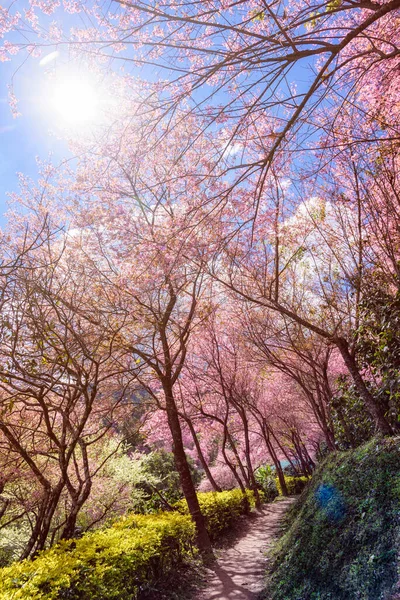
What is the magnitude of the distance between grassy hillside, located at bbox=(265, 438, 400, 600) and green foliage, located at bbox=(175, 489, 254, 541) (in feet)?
17.4

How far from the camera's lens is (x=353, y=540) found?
4.39 metres

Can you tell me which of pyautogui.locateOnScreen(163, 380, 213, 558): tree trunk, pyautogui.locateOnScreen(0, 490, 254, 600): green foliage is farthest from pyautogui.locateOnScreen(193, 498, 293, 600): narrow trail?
pyautogui.locateOnScreen(0, 490, 254, 600): green foliage

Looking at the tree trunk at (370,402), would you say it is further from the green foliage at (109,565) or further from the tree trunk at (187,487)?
the tree trunk at (187,487)

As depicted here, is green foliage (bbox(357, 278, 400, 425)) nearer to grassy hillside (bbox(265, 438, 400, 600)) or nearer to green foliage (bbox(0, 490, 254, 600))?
grassy hillside (bbox(265, 438, 400, 600))

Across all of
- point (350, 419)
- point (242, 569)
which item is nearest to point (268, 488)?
point (350, 419)

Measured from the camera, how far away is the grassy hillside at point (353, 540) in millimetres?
3656

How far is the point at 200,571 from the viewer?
802cm

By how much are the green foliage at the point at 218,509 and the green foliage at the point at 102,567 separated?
351 cm

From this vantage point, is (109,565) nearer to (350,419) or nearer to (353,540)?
(353,540)

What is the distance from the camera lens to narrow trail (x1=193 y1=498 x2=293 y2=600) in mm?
6496

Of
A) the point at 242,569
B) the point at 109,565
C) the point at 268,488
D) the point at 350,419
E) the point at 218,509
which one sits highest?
the point at 350,419

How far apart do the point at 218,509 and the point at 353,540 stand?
28.0 ft

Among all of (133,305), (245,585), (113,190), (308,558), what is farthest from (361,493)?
(113,190)

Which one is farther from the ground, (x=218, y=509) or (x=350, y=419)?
(x=350, y=419)
